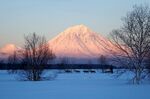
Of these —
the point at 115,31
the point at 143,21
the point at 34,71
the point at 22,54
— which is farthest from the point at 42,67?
the point at 143,21

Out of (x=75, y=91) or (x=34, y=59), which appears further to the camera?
(x=34, y=59)

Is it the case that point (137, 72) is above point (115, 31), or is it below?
below

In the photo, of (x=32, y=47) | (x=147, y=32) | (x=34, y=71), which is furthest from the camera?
(x=32, y=47)

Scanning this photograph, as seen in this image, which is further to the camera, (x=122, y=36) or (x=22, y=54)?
(x=22, y=54)

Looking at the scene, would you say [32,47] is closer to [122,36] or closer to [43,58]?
[43,58]

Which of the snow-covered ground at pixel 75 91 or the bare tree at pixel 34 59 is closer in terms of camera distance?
the snow-covered ground at pixel 75 91

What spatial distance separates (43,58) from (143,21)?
19108 mm

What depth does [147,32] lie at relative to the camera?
3525 cm

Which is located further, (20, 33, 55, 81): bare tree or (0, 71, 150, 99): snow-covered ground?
(20, 33, 55, 81): bare tree

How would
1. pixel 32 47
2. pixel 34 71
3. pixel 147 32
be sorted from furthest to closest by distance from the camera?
pixel 32 47, pixel 34 71, pixel 147 32

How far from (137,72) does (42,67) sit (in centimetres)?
1730

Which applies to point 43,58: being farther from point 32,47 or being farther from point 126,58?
point 126,58

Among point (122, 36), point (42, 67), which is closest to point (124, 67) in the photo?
point (122, 36)

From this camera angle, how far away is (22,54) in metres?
52.1
